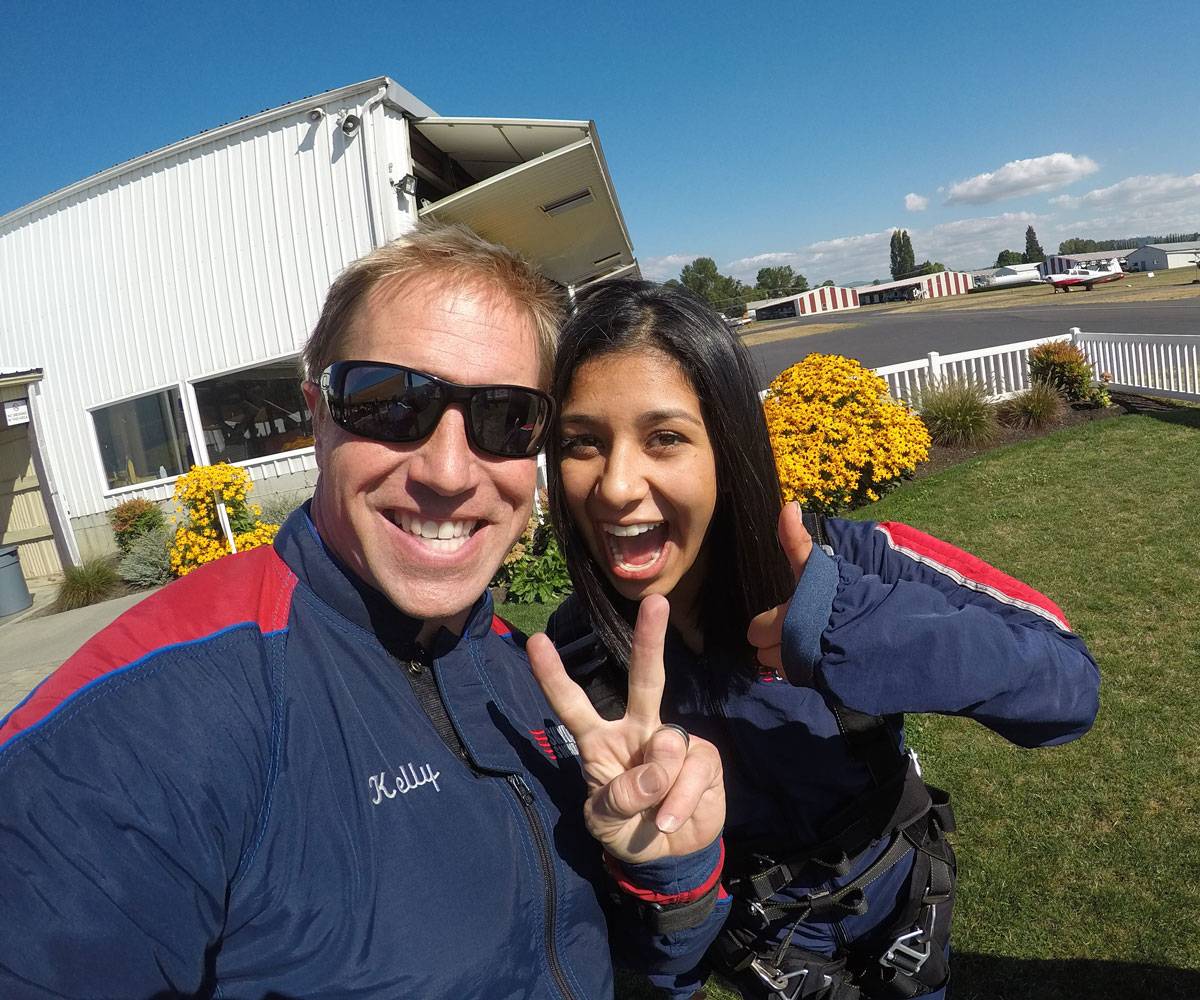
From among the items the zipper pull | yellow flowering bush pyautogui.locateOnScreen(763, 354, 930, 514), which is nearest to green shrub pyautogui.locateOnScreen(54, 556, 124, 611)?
yellow flowering bush pyautogui.locateOnScreen(763, 354, 930, 514)

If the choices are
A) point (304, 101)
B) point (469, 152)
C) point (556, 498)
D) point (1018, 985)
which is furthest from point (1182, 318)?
point (556, 498)

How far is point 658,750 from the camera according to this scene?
129cm

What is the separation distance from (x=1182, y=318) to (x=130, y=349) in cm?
2621

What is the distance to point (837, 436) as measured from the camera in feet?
27.9

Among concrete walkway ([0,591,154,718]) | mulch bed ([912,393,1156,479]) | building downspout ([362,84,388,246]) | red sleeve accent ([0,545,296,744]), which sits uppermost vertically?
building downspout ([362,84,388,246])

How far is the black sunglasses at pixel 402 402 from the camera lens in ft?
4.38

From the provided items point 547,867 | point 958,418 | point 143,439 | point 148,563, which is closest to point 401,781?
point 547,867

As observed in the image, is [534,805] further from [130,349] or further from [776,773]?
[130,349]

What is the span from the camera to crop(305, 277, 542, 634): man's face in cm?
133

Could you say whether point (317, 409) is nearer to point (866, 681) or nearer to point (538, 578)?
point (866, 681)

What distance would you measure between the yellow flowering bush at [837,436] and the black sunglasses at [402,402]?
695cm

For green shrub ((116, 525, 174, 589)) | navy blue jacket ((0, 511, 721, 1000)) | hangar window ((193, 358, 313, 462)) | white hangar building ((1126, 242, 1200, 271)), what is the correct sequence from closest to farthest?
navy blue jacket ((0, 511, 721, 1000)) → green shrub ((116, 525, 174, 589)) → hangar window ((193, 358, 313, 462)) → white hangar building ((1126, 242, 1200, 271))

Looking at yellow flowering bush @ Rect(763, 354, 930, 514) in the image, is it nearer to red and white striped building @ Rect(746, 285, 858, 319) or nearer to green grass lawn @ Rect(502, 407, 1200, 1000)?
green grass lawn @ Rect(502, 407, 1200, 1000)

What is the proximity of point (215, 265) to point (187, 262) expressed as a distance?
21.8 inches
